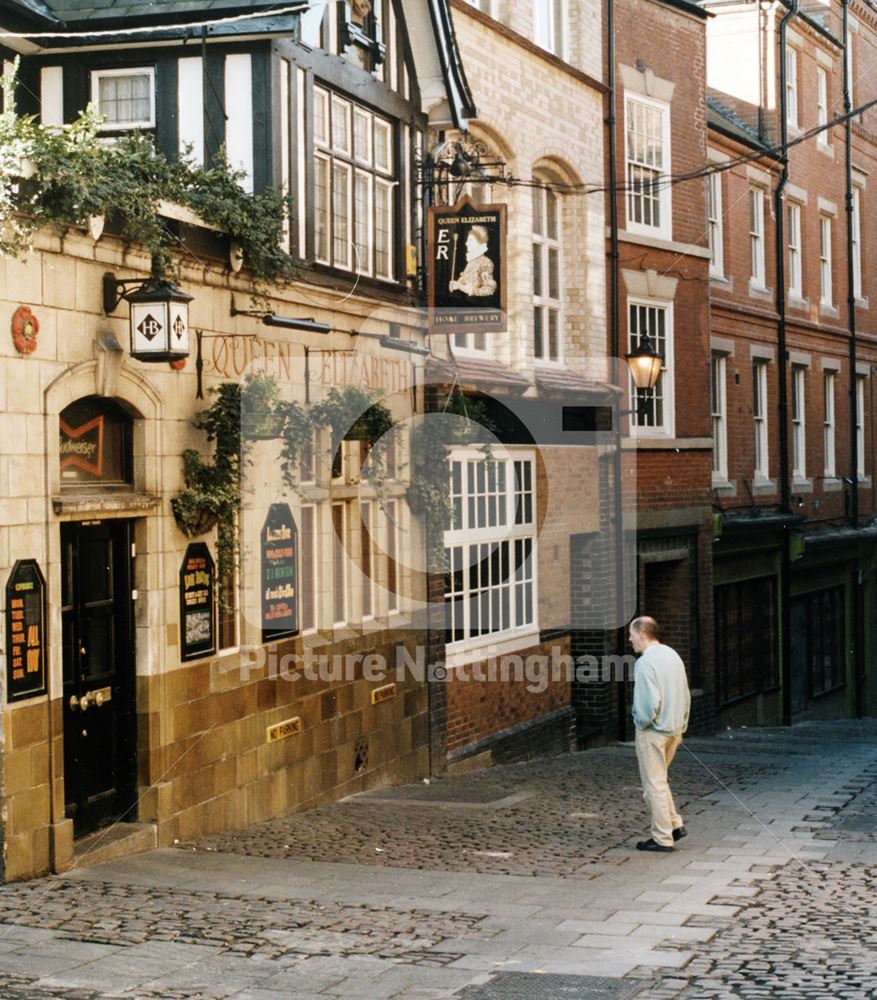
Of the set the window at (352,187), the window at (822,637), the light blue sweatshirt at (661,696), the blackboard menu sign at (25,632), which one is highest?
the window at (352,187)

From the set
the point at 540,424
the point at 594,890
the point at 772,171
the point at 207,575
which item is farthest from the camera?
the point at 772,171

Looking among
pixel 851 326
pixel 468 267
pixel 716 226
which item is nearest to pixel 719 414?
pixel 716 226

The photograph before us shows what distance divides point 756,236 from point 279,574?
50.4 feet

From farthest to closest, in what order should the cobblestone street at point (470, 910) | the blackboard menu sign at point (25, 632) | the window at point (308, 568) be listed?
the window at point (308, 568), the blackboard menu sign at point (25, 632), the cobblestone street at point (470, 910)

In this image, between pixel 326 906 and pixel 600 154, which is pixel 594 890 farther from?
pixel 600 154

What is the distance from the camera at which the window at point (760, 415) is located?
2553cm

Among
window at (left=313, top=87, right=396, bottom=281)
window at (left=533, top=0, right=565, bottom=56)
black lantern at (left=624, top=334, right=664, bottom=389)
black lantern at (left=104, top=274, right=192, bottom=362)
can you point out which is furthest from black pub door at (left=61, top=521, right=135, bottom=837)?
window at (left=533, top=0, right=565, bottom=56)

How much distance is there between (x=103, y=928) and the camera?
27.5ft

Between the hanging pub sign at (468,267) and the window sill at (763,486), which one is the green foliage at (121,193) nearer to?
the hanging pub sign at (468,267)

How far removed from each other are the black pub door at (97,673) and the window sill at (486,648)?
6.03 metres

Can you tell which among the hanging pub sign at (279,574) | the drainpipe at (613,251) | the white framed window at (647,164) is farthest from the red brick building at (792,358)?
the hanging pub sign at (279,574)

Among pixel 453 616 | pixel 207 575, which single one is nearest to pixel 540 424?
pixel 453 616

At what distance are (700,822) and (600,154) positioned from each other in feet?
34.3

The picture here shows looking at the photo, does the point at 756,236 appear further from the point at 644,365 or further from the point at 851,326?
the point at 644,365
